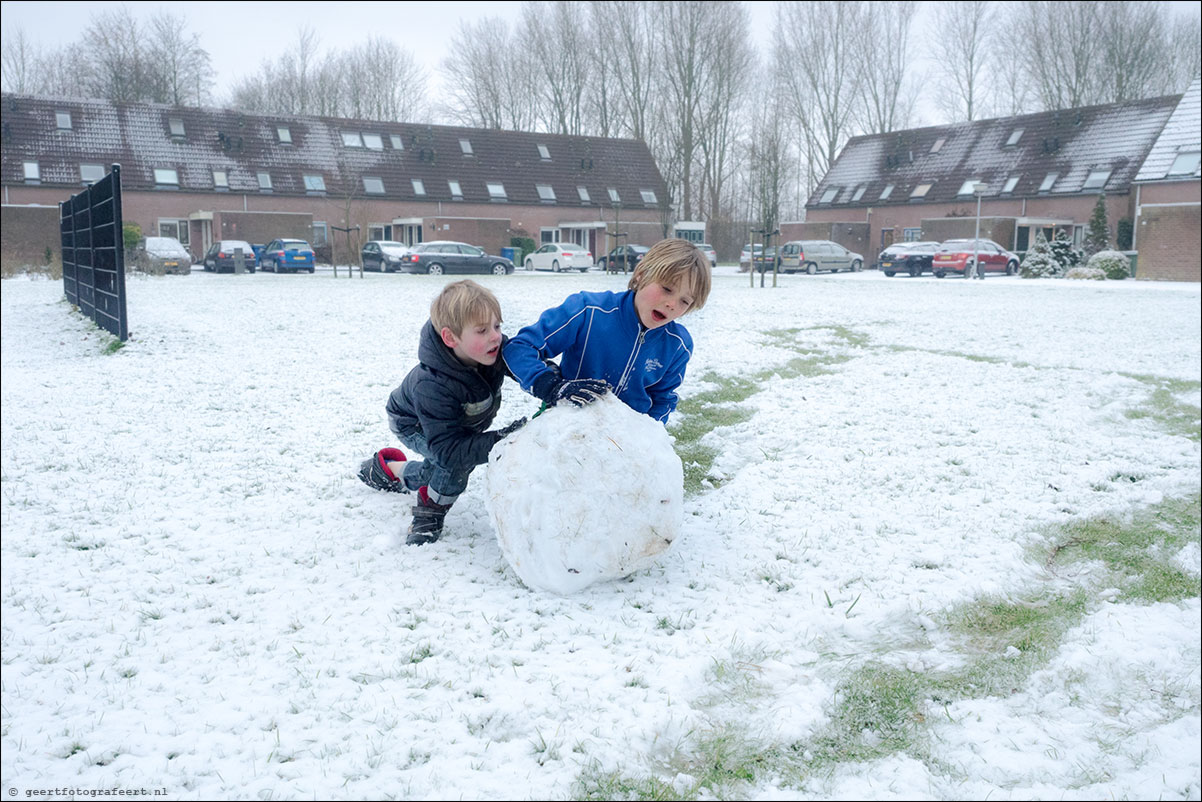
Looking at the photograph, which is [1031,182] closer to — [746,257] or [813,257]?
[813,257]

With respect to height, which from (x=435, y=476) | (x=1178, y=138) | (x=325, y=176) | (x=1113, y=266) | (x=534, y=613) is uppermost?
(x=1178, y=138)

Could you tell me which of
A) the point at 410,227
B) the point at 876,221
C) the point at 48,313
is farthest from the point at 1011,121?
the point at 48,313

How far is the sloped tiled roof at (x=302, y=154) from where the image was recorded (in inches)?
1567

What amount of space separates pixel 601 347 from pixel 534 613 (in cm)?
123

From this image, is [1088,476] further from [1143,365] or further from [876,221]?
[876,221]

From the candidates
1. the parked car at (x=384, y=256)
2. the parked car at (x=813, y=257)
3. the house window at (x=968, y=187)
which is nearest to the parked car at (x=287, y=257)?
the parked car at (x=384, y=256)

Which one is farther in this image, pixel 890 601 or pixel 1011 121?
pixel 1011 121

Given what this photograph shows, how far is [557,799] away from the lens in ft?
7.46

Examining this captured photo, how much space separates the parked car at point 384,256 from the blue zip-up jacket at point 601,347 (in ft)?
100

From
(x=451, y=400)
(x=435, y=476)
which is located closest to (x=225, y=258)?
(x=435, y=476)

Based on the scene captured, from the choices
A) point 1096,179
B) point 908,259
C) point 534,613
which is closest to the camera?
point 534,613

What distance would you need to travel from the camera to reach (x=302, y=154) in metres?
44.2

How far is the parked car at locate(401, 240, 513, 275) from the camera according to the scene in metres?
33.2

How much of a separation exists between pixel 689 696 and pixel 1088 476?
11.4 ft
